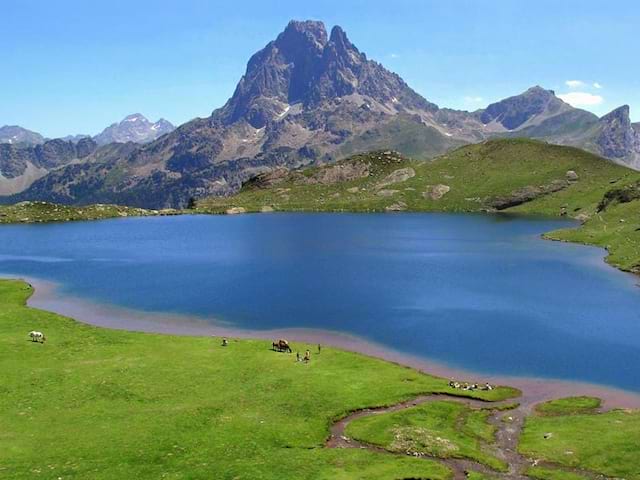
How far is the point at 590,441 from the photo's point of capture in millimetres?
48531

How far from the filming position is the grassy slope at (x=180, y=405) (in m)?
43.7

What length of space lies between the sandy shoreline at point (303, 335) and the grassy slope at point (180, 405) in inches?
164

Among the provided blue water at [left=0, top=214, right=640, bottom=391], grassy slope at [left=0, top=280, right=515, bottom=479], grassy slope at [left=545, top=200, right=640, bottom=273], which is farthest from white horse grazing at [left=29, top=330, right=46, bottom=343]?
grassy slope at [left=545, top=200, right=640, bottom=273]

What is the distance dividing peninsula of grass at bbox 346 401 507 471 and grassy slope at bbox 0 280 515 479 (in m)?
3.03

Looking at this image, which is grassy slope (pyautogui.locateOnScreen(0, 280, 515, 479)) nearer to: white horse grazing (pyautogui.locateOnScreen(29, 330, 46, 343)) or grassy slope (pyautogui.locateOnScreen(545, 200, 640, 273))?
white horse grazing (pyautogui.locateOnScreen(29, 330, 46, 343))

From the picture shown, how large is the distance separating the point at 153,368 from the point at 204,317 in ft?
96.9

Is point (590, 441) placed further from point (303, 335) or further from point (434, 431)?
point (303, 335)

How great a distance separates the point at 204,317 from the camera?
323ft

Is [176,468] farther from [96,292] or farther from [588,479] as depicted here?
[96,292]

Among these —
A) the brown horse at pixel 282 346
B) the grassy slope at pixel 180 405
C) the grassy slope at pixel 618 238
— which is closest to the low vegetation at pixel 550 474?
the grassy slope at pixel 180 405

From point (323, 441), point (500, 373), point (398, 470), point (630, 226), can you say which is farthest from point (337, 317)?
point (630, 226)

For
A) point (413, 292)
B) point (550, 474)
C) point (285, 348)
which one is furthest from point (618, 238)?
point (550, 474)

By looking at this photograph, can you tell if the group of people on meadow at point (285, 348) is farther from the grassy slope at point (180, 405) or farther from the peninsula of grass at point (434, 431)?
the peninsula of grass at point (434, 431)

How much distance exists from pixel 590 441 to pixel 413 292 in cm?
6835
